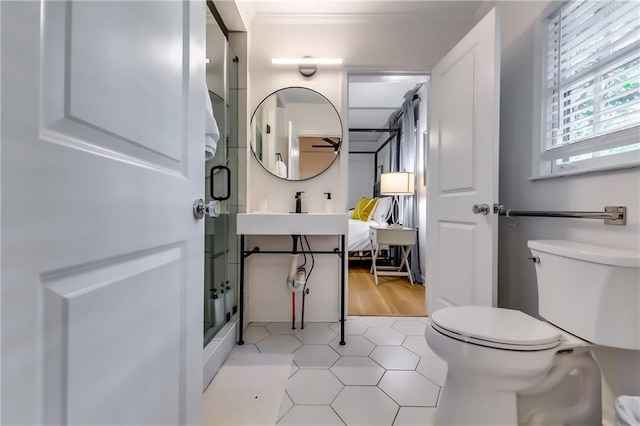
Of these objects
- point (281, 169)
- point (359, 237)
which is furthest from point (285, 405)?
point (359, 237)

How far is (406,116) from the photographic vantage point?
12.6 feet

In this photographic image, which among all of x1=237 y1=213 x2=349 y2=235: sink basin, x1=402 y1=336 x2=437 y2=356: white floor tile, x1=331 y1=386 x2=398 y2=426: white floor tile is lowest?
x1=331 y1=386 x2=398 y2=426: white floor tile

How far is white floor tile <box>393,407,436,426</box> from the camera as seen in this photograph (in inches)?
43.6

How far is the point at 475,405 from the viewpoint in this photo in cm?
97

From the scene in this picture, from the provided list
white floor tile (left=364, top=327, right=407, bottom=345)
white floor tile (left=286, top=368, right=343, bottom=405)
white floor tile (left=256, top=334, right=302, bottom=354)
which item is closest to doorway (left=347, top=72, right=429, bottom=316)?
white floor tile (left=364, top=327, right=407, bottom=345)

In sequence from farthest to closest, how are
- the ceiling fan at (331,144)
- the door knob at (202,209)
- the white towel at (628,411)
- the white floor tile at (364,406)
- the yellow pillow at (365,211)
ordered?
the yellow pillow at (365,211) < the ceiling fan at (331,144) < the white floor tile at (364,406) < the door knob at (202,209) < the white towel at (628,411)

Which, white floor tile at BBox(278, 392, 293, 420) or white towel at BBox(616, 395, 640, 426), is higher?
white towel at BBox(616, 395, 640, 426)

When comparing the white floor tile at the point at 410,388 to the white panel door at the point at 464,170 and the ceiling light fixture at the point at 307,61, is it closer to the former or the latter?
the white panel door at the point at 464,170

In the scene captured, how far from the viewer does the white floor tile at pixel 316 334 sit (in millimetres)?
1812

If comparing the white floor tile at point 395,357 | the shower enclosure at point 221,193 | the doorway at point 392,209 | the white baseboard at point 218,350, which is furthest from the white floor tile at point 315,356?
the doorway at point 392,209

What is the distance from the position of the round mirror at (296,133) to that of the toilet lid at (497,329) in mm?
A: 1427

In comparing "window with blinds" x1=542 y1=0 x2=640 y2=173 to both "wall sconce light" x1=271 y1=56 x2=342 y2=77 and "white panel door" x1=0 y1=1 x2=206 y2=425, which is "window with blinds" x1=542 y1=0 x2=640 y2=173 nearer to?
"wall sconce light" x1=271 y1=56 x2=342 y2=77

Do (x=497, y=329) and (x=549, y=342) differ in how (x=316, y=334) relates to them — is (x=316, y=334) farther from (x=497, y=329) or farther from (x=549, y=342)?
(x=549, y=342)

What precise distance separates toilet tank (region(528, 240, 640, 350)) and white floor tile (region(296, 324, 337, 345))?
124 centimetres
